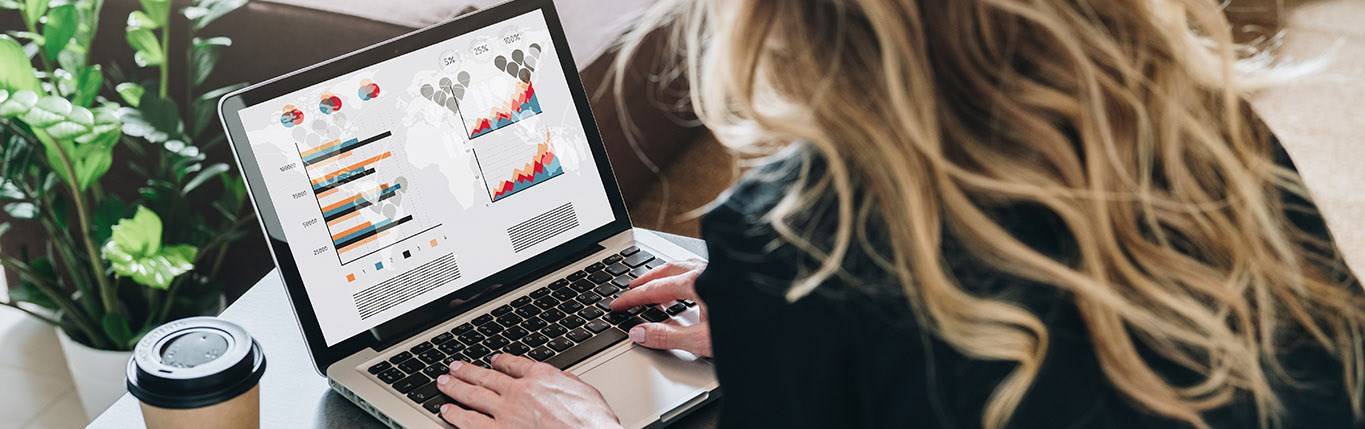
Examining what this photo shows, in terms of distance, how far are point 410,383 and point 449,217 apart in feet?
0.52

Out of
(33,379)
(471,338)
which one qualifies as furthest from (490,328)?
(33,379)

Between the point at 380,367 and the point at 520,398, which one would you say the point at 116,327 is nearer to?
the point at 380,367

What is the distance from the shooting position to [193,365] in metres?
0.84

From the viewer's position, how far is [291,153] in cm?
100

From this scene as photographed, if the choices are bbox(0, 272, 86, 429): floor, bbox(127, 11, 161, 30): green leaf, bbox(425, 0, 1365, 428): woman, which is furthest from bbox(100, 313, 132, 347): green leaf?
bbox(425, 0, 1365, 428): woman

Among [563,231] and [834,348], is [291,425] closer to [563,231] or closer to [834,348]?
[563,231]

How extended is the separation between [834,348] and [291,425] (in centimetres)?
49

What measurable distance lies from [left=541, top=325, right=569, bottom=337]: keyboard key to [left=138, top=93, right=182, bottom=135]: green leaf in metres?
0.84

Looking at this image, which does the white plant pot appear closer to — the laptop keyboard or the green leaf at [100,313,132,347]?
the green leaf at [100,313,132,347]

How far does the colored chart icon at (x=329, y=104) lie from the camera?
3.34 feet

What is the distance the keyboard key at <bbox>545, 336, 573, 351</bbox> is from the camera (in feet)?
3.43

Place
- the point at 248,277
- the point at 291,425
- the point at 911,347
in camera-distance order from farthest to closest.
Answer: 1. the point at 248,277
2. the point at 291,425
3. the point at 911,347

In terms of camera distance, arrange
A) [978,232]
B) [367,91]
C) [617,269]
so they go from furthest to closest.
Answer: [617,269], [367,91], [978,232]

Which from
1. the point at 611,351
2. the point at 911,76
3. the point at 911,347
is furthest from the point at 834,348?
the point at 611,351
